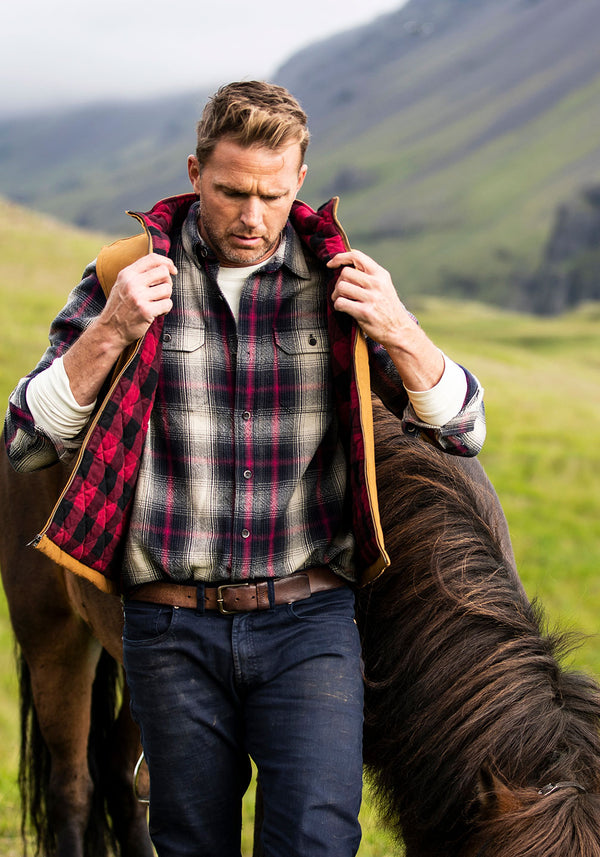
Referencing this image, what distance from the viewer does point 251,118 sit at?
246 centimetres

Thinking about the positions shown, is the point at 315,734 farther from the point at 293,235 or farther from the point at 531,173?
the point at 531,173

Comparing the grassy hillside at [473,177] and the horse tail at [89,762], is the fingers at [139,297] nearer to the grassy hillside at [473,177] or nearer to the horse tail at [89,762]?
the horse tail at [89,762]

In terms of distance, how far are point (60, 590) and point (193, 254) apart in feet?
6.29

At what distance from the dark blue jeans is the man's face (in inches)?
43.1

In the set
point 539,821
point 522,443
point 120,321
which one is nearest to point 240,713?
point 539,821

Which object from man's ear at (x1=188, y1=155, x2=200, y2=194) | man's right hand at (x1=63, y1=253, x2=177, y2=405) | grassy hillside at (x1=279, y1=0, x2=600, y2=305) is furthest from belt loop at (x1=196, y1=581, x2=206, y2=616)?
grassy hillside at (x1=279, y1=0, x2=600, y2=305)

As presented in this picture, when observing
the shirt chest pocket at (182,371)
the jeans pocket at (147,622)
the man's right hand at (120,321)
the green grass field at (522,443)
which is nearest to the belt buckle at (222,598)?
the jeans pocket at (147,622)

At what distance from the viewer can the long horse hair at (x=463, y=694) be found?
2220mm

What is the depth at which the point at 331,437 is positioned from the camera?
2.79 m

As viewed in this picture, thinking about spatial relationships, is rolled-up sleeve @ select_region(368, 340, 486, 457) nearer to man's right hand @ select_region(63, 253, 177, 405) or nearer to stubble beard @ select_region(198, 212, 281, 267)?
stubble beard @ select_region(198, 212, 281, 267)

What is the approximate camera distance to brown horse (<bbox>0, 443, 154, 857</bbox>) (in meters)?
3.93

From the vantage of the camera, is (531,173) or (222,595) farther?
(531,173)

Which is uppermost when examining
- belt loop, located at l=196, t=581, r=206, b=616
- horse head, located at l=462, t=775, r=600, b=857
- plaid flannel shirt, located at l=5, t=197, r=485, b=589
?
plaid flannel shirt, located at l=5, t=197, r=485, b=589

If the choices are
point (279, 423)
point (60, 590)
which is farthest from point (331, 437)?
point (60, 590)
